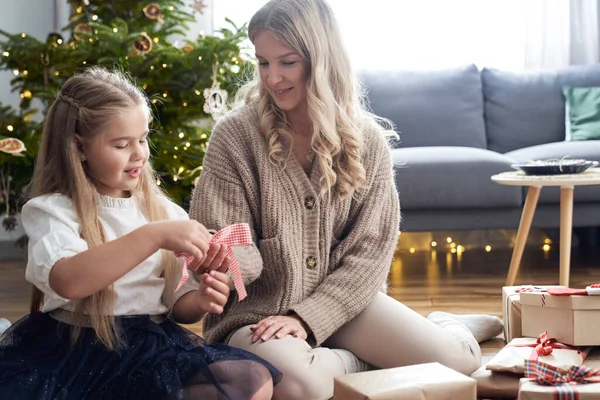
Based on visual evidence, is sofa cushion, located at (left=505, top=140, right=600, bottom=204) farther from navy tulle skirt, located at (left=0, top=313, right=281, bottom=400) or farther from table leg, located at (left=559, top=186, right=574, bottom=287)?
navy tulle skirt, located at (left=0, top=313, right=281, bottom=400)

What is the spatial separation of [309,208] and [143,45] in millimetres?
1857

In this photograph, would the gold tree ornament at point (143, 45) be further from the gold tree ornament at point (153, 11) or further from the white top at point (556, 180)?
the white top at point (556, 180)

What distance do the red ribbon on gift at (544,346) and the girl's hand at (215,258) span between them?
27.6 inches

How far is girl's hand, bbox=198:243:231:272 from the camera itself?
157cm

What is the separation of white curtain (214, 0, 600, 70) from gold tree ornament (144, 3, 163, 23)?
0.90m

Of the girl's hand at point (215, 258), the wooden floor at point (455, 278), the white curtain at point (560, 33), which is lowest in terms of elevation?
the wooden floor at point (455, 278)

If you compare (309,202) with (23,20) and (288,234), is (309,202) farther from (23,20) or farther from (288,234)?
(23,20)

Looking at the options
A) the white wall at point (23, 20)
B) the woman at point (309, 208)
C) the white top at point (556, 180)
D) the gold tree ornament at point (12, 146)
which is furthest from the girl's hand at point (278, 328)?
the white wall at point (23, 20)

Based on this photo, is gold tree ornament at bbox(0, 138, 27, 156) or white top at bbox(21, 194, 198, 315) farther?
gold tree ornament at bbox(0, 138, 27, 156)

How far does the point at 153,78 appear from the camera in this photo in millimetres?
3627

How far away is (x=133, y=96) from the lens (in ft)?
5.34

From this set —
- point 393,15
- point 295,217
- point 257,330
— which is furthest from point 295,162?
point 393,15

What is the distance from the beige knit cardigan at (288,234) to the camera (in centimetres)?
188

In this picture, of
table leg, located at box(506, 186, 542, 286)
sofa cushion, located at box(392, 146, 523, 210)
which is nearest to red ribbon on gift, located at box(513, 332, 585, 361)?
table leg, located at box(506, 186, 542, 286)
